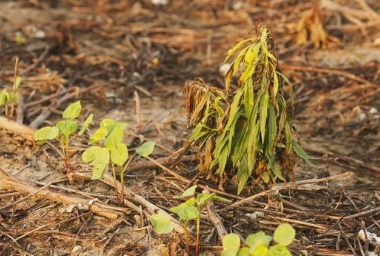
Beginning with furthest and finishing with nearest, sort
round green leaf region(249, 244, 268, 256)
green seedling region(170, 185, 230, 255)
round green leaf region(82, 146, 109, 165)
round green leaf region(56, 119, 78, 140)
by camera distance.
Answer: round green leaf region(56, 119, 78, 140) < round green leaf region(82, 146, 109, 165) < green seedling region(170, 185, 230, 255) < round green leaf region(249, 244, 268, 256)

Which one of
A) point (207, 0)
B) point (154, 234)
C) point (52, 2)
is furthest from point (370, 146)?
point (52, 2)

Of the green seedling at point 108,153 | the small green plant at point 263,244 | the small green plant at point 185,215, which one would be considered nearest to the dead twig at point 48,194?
the green seedling at point 108,153

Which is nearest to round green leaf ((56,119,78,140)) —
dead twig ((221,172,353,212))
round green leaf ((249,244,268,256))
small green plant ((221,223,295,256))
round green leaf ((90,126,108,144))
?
round green leaf ((90,126,108,144))

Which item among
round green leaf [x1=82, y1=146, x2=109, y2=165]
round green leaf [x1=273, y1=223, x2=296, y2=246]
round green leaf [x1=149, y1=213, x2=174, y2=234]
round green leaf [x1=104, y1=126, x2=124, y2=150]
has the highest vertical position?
round green leaf [x1=104, y1=126, x2=124, y2=150]

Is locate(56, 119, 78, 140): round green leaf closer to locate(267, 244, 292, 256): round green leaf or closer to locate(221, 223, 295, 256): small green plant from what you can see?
locate(221, 223, 295, 256): small green plant

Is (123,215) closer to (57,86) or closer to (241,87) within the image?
(241,87)

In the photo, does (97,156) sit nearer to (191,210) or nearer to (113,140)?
(113,140)
